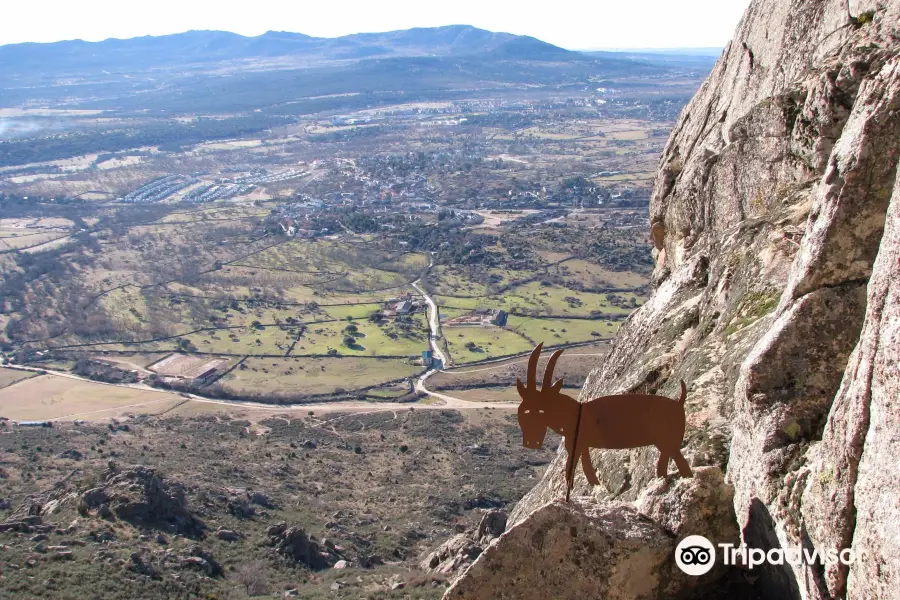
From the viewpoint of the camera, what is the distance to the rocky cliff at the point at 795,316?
8797 millimetres

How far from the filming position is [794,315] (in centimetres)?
1075

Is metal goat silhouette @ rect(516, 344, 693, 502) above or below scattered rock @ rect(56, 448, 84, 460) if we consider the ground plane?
above

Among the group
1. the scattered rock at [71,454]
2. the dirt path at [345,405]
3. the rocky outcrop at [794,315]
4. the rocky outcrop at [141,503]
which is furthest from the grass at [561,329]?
the rocky outcrop at [794,315]

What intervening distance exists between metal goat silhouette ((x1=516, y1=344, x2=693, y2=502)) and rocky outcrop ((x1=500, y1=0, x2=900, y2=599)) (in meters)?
Result: 0.79

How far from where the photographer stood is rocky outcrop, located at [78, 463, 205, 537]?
38094mm

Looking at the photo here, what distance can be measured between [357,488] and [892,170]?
44.2 m

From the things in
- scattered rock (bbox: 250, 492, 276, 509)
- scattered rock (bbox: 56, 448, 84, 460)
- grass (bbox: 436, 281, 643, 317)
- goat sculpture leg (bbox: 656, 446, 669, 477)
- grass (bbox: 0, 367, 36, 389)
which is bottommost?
grass (bbox: 0, 367, 36, 389)

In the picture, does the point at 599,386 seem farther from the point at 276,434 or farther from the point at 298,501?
the point at 276,434

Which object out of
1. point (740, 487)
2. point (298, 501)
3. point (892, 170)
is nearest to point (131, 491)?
point (298, 501)

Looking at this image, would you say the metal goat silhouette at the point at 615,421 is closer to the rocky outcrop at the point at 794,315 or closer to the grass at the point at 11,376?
the rocky outcrop at the point at 794,315

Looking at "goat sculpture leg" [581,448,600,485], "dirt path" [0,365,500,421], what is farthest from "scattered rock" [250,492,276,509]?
"goat sculpture leg" [581,448,600,485]

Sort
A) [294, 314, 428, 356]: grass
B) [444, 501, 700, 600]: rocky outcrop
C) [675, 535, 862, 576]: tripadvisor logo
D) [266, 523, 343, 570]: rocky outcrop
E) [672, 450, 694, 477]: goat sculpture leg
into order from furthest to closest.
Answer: [294, 314, 428, 356]: grass
[266, 523, 343, 570]: rocky outcrop
[672, 450, 694, 477]: goat sculpture leg
[444, 501, 700, 600]: rocky outcrop
[675, 535, 862, 576]: tripadvisor logo

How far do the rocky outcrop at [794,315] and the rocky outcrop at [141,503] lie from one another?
23434 mm

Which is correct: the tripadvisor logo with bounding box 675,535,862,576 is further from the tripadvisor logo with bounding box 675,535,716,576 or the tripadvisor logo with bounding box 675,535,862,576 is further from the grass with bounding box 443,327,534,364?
the grass with bounding box 443,327,534,364
